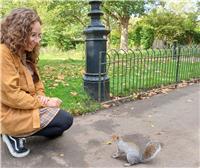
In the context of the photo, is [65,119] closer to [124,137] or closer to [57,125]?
[57,125]

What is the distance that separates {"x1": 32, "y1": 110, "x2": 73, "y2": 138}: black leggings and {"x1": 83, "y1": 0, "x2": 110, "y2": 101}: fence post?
1732 millimetres

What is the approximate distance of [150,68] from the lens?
21.9 ft

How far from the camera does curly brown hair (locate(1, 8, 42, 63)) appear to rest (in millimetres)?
3112

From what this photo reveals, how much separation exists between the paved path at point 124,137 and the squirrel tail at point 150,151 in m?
0.07

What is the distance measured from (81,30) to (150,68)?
11698mm

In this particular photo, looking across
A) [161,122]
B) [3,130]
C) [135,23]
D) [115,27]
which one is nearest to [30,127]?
[3,130]

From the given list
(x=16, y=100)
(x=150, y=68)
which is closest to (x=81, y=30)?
(x=150, y=68)

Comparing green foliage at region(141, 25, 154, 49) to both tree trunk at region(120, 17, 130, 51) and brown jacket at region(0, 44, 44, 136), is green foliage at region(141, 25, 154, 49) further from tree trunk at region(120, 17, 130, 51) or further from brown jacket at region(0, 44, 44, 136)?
brown jacket at region(0, 44, 44, 136)

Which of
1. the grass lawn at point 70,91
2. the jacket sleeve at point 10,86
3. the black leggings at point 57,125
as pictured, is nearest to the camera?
the jacket sleeve at point 10,86

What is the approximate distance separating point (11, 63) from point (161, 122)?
2394mm

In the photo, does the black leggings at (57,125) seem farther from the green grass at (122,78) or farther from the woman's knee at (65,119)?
the green grass at (122,78)

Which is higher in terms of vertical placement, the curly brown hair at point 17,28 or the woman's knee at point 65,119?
the curly brown hair at point 17,28

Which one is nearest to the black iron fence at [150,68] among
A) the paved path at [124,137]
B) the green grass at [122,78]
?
the green grass at [122,78]

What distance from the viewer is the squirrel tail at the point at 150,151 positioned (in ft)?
10.5
